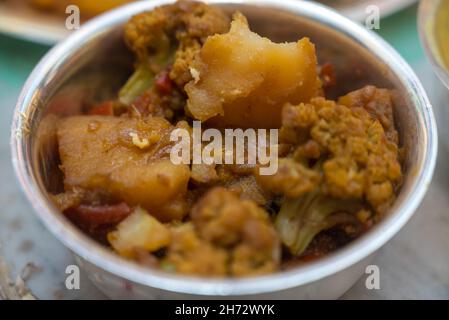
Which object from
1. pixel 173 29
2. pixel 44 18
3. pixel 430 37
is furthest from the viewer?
pixel 44 18

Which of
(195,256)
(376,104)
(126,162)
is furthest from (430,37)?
(195,256)

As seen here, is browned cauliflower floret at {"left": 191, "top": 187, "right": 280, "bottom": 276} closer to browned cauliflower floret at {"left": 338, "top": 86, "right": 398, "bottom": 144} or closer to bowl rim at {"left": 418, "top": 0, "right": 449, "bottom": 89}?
browned cauliflower floret at {"left": 338, "top": 86, "right": 398, "bottom": 144}

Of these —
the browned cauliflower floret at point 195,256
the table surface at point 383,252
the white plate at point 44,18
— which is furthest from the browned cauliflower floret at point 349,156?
the white plate at point 44,18

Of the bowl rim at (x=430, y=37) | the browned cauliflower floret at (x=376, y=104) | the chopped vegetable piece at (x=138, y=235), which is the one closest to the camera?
the chopped vegetable piece at (x=138, y=235)

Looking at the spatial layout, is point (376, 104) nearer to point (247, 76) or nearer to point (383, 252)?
point (247, 76)

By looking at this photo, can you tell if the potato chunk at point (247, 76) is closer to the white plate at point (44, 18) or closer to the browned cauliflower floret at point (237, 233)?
the browned cauliflower floret at point (237, 233)
